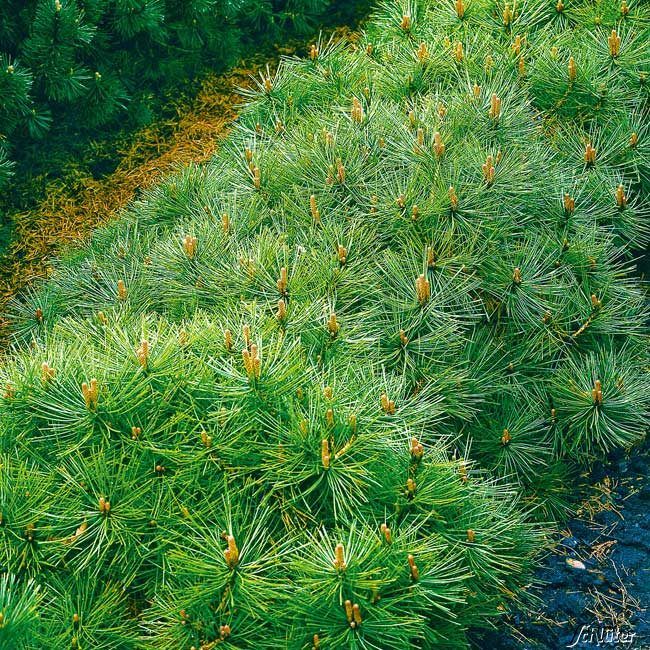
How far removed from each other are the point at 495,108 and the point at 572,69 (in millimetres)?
311

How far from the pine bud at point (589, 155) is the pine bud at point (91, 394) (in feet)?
4.54

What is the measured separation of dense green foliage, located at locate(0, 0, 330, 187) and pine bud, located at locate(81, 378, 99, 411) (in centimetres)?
117

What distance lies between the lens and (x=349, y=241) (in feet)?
6.48

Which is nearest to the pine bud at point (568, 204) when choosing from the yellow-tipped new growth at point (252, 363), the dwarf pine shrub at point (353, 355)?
the dwarf pine shrub at point (353, 355)

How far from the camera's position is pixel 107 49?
289 cm

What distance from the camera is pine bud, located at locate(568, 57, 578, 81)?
7.61 feet

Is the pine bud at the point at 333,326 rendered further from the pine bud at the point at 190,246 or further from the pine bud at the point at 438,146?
the pine bud at the point at 438,146

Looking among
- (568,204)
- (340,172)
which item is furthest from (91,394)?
(568,204)

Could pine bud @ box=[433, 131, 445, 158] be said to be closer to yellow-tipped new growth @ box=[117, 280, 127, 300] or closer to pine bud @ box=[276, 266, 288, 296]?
pine bud @ box=[276, 266, 288, 296]

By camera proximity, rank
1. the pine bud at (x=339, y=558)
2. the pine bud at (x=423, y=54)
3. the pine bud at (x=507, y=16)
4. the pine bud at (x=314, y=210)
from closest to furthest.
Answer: the pine bud at (x=339, y=558) → the pine bud at (x=314, y=210) → the pine bud at (x=423, y=54) → the pine bud at (x=507, y=16)

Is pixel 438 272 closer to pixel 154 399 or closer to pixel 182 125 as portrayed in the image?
pixel 154 399

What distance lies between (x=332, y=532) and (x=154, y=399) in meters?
0.38

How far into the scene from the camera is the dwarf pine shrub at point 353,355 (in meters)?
1.38

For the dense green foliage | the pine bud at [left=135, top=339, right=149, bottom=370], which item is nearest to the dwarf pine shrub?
the pine bud at [left=135, top=339, right=149, bottom=370]
